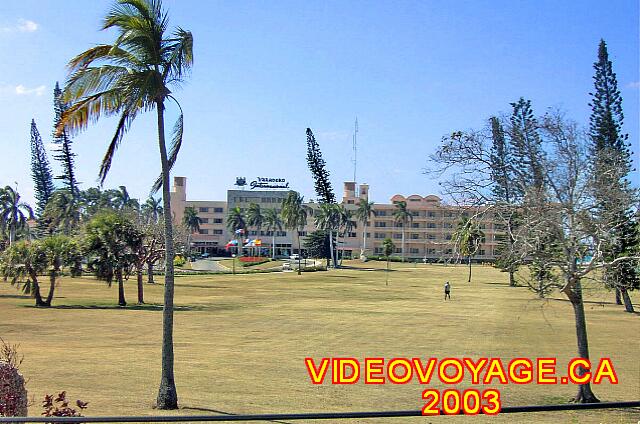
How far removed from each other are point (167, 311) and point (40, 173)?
296 feet

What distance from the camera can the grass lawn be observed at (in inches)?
607

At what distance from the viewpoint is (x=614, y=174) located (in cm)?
1556

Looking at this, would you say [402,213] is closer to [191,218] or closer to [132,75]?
[191,218]

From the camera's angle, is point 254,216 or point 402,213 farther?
point 254,216

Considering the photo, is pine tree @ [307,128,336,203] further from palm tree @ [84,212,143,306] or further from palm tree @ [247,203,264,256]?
palm tree @ [84,212,143,306]

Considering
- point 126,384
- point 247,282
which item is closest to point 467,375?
point 126,384

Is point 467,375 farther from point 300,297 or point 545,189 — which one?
point 300,297

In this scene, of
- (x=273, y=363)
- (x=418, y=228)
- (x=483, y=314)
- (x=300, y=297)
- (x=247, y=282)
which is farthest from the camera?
(x=418, y=228)

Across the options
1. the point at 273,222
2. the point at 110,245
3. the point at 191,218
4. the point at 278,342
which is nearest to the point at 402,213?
the point at 273,222

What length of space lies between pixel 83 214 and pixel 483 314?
68692 millimetres

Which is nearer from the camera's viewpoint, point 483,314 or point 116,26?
point 116,26

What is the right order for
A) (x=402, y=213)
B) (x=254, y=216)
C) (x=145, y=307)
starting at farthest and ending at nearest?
(x=254, y=216) < (x=402, y=213) < (x=145, y=307)

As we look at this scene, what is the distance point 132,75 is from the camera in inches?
549

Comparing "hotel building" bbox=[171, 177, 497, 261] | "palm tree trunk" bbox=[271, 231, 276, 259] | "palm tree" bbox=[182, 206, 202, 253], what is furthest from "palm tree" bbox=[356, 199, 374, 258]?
"palm tree" bbox=[182, 206, 202, 253]
